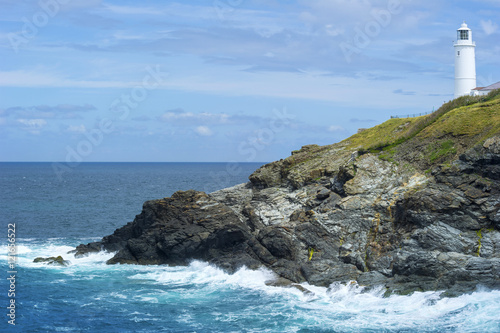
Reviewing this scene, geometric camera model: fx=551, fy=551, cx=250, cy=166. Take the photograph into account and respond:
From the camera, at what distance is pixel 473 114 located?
5050cm

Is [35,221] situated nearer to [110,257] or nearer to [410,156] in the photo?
[110,257]

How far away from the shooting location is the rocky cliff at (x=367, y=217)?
38125 mm

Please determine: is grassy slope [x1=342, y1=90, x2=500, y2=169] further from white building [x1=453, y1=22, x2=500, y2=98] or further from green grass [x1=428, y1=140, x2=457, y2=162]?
white building [x1=453, y1=22, x2=500, y2=98]

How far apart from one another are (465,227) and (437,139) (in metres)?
13.0

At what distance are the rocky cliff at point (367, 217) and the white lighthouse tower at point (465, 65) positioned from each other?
17.1 m

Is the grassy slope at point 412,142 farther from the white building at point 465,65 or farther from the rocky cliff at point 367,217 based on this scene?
the white building at point 465,65

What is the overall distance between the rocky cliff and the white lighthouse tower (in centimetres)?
1713

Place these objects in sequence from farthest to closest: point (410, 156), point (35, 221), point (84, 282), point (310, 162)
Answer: point (35, 221)
point (310, 162)
point (410, 156)
point (84, 282)

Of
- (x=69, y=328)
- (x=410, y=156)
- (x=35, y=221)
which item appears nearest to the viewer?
(x=69, y=328)

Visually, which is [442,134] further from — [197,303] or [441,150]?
[197,303]

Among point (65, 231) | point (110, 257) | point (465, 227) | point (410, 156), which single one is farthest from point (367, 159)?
point (65, 231)

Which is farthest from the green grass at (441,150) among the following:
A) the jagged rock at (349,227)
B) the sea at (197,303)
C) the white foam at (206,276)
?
the white foam at (206,276)

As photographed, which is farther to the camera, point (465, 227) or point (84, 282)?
point (84, 282)

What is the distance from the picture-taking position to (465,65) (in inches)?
2842
